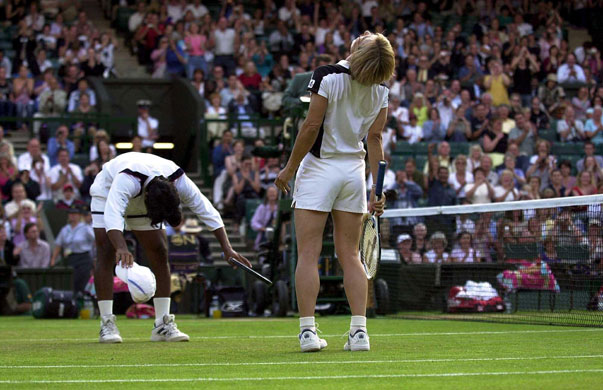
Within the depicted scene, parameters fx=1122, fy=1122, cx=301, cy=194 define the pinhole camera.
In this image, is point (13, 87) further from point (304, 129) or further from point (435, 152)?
point (304, 129)

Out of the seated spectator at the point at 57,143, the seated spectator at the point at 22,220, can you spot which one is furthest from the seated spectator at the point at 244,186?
the seated spectator at the point at 22,220

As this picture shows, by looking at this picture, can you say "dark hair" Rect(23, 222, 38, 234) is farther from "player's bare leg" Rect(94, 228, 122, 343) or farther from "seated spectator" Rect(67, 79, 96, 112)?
"player's bare leg" Rect(94, 228, 122, 343)

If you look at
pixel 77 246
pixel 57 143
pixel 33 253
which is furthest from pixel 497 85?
pixel 33 253

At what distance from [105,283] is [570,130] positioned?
15939mm

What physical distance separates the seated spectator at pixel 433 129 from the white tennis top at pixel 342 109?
1478cm

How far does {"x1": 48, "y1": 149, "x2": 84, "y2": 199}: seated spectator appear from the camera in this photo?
20312 millimetres

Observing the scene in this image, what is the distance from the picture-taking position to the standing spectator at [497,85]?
24.9 meters

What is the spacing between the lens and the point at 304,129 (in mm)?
8031

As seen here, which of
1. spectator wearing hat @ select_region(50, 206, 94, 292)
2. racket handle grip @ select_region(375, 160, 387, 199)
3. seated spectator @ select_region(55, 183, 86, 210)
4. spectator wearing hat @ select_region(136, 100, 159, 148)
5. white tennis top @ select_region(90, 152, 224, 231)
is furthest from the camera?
spectator wearing hat @ select_region(136, 100, 159, 148)

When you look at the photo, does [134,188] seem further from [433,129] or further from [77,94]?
[433,129]

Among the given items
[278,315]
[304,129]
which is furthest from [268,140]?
[304,129]

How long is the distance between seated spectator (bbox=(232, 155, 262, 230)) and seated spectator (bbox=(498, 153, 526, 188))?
4744 millimetres

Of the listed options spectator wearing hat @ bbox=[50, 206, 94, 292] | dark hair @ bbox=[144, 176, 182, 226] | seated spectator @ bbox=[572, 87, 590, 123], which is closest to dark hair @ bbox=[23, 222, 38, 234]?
spectator wearing hat @ bbox=[50, 206, 94, 292]

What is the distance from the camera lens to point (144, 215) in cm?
970
